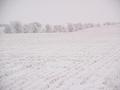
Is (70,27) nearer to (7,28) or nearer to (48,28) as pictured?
(48,28)

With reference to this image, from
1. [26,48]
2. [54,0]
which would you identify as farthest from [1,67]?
[54,0]

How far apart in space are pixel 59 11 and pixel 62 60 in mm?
575

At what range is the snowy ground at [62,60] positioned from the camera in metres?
1.48

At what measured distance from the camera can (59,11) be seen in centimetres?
176

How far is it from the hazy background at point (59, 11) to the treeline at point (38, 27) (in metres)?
0.05

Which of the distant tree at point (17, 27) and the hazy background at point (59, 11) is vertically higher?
the hazy background at point (59, 11)

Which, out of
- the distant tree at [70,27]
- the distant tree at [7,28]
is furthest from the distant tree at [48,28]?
the distant tree at [7,28]

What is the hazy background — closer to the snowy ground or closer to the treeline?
the treeline

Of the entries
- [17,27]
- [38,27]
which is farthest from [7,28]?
[38,27]

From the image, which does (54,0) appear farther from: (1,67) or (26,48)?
(1,67)

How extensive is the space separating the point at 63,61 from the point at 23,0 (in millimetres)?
838

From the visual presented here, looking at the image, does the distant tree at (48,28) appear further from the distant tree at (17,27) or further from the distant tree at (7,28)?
the distant tree at (7,28)

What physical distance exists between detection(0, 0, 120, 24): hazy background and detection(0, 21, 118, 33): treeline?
0.05 m

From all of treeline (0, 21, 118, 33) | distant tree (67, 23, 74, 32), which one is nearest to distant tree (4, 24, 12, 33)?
treeline (0, 21, 118, 33)
